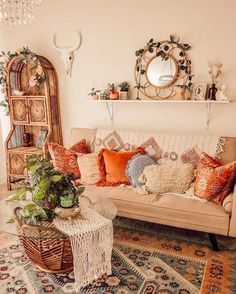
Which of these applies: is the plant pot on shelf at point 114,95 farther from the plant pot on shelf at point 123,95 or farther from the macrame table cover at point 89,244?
the macrame table cover at point 89,244

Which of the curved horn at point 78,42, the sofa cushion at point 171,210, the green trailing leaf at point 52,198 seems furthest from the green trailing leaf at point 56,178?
the curved horn at point 78,42

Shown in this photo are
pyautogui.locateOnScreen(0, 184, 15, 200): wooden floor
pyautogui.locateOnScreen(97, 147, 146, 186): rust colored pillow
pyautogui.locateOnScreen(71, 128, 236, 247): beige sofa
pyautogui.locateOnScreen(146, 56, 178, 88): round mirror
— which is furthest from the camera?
pyautogui.locateOnScreen(0, 184, 15, 200): wooden floor

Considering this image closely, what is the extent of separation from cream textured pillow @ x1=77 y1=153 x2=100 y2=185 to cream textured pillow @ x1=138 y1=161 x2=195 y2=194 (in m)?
0.56

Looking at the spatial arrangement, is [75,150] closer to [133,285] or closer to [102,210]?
[102,210]

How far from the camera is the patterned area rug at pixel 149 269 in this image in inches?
74.7

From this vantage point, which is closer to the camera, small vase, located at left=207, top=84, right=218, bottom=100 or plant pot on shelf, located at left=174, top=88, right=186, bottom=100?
small vase, located at left=207, top=84, right=218, bottom=100

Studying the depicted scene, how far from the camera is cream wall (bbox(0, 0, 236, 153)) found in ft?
9.10

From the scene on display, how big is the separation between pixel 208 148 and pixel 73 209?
1489 millimetres

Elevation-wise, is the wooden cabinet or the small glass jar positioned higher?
the wooden cabinet

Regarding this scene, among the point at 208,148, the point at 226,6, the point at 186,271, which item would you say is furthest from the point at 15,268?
the point at 226,6

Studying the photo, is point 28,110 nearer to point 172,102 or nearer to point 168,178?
point 172,102

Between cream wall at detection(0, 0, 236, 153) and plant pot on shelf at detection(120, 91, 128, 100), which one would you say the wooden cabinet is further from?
plant pot on shelf at detection(120, 91, 128, 100)

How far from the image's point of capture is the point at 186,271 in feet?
6.75

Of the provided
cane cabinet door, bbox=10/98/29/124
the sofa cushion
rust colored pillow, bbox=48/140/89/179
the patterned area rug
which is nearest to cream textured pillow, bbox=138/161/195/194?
the sofa cushion
